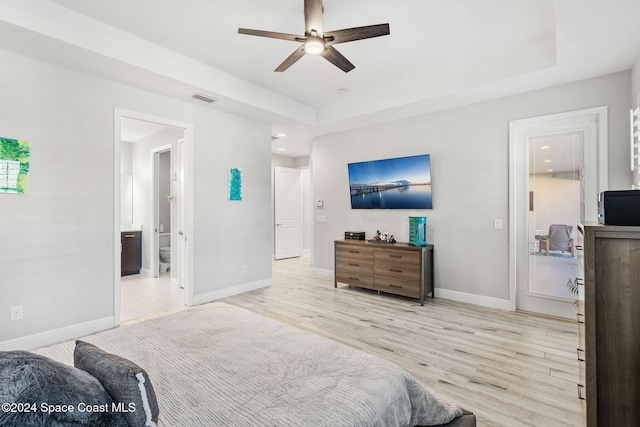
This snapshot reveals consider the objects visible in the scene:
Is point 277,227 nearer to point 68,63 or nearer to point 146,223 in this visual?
point 146,223

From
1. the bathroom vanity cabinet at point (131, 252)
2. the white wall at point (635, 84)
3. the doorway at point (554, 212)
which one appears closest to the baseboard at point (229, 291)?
the bathroom vanity cabinet at point (131, 252)

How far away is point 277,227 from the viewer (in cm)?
780

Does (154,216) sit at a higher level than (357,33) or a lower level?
lower

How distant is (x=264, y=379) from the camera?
1.28 meters

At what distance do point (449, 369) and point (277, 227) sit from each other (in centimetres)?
576

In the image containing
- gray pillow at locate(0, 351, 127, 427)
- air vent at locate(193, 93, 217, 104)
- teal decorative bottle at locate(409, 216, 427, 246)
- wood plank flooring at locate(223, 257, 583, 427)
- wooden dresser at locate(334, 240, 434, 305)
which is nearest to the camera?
gray pillow at locate(0, 351, 127, 427)

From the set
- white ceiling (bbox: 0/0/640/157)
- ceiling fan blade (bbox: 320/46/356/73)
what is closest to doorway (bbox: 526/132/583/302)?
white ceiling (bbox: 0/0/640/157)

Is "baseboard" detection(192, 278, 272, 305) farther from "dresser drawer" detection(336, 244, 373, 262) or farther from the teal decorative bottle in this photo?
the teal decorative bottle

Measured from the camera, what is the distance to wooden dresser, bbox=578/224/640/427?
1.53 metres

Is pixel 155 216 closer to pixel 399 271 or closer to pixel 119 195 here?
pixel 119 195

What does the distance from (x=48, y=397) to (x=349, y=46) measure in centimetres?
345

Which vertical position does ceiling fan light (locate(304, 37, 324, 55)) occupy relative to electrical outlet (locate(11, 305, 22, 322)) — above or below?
above

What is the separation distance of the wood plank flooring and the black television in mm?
1409

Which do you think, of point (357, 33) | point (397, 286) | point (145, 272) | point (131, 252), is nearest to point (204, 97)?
point (357, 33)
